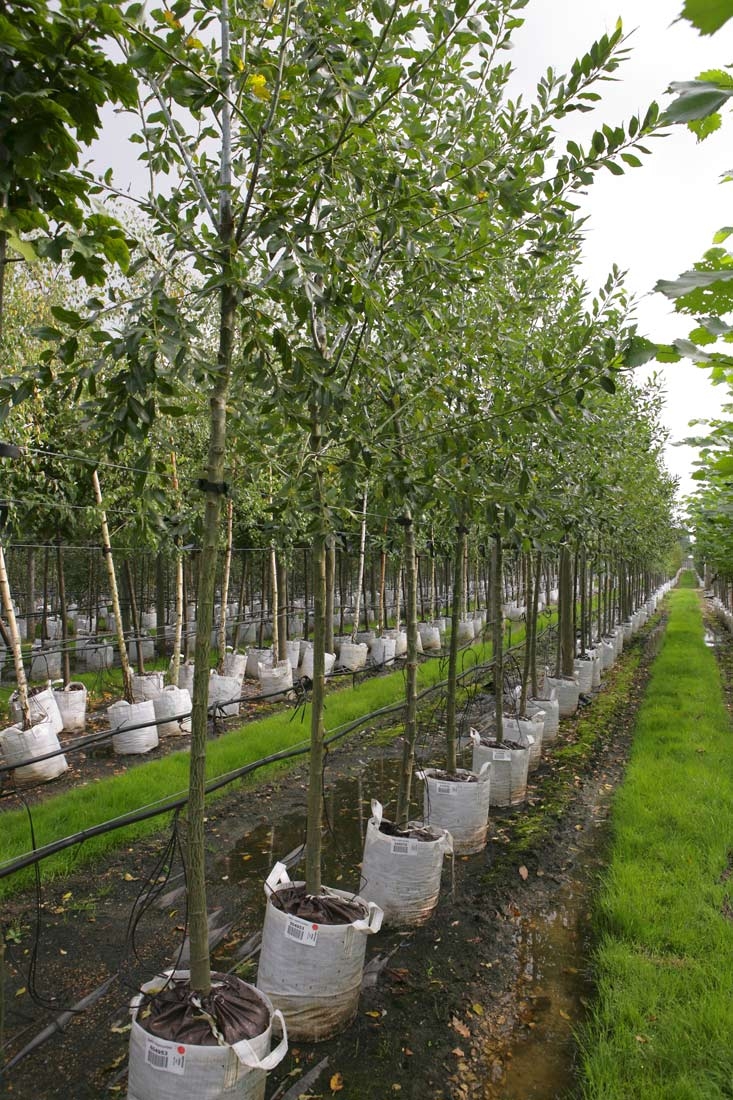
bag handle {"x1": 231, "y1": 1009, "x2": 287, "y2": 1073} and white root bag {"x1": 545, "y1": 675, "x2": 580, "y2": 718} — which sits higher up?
bag handle {"x1": 231, "y1": 1009, "x2": 287, "y2": 1073}

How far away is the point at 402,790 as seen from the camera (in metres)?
→ 4.44

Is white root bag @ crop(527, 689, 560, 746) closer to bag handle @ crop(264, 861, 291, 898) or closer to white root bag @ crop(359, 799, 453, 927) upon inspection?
white root bag @ crop(359, 799, 453, 927)

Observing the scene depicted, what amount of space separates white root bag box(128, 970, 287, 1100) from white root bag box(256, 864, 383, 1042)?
64 cm

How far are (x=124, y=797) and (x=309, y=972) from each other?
11.3ft

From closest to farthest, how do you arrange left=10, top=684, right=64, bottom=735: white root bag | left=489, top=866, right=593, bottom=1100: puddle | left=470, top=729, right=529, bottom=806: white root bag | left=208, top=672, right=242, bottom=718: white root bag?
left=489, top=866, right=593, bottom=1100: puddle → left=470, top=729, right=529, bottom=806: white root bag → left=10, top=684, right=64, bottom=735: white root bag → left=208, top=672, right=242, bottom=718: white root bag

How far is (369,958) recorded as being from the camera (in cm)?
381

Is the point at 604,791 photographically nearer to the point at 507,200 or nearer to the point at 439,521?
the point at 439,521

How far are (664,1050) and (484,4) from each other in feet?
13.7

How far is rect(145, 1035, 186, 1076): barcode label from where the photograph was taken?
7.73 feet

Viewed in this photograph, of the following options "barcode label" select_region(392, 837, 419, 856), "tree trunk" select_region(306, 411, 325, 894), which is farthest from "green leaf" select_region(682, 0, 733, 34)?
"barcode label" select_region(392, 837, 419, 856)

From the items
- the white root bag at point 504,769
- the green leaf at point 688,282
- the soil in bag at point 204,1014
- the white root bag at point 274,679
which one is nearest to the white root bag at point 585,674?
the white root bag at point 274,679

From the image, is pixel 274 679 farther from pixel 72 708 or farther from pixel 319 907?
pixel 319 907

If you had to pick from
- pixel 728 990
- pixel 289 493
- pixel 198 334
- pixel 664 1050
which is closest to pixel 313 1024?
pixel 664 1050

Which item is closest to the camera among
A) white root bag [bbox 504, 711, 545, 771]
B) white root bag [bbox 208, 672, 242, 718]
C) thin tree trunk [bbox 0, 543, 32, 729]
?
thin tree trunk [bbox 0, 543, 32, 729]
